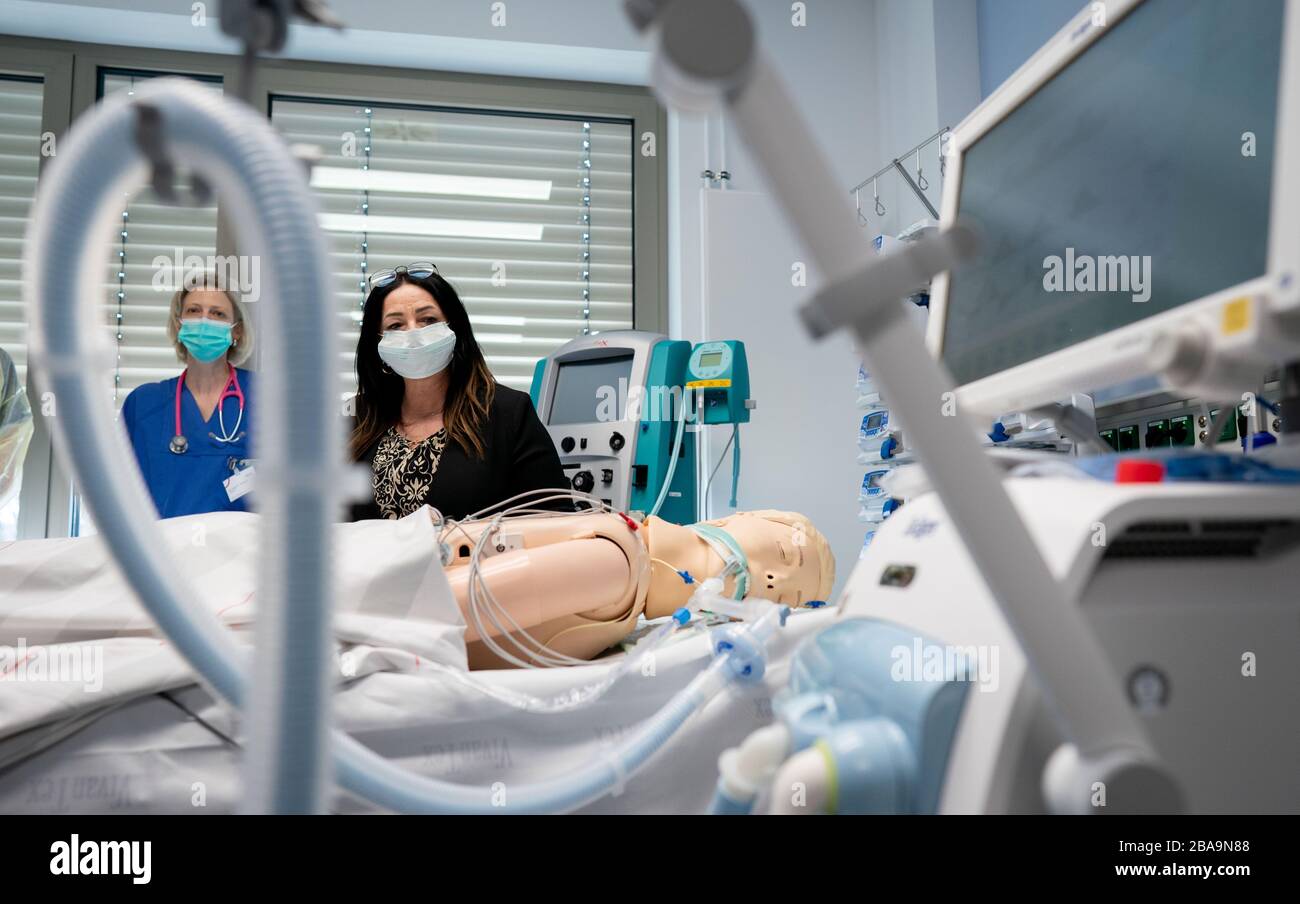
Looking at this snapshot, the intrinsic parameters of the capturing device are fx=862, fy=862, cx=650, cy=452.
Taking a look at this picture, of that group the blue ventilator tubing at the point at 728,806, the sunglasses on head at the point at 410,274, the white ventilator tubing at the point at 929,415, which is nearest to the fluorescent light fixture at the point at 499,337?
the sunglasses on head at the point at 410,274

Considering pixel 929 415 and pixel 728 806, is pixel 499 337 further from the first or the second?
pixel 929 415

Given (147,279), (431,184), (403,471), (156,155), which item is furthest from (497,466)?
(147,279)

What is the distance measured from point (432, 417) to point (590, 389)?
1.02 metres

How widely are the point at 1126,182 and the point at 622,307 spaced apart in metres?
3.16

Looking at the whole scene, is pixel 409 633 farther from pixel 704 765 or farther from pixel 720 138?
pixel 720 138

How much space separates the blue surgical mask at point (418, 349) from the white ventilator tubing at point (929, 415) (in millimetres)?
1606

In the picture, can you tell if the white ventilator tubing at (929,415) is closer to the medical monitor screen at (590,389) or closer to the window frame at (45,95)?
the medical monitor screen at (590,389)

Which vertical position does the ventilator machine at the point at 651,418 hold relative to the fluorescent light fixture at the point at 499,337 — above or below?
below

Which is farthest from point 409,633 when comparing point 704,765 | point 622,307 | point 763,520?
point 622,307

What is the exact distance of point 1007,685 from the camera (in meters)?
0.47

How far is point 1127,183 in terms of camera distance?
2.22 ft

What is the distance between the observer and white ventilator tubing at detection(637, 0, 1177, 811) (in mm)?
391

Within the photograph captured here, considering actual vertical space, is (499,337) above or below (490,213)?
below

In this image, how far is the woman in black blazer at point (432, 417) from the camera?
1.82m
